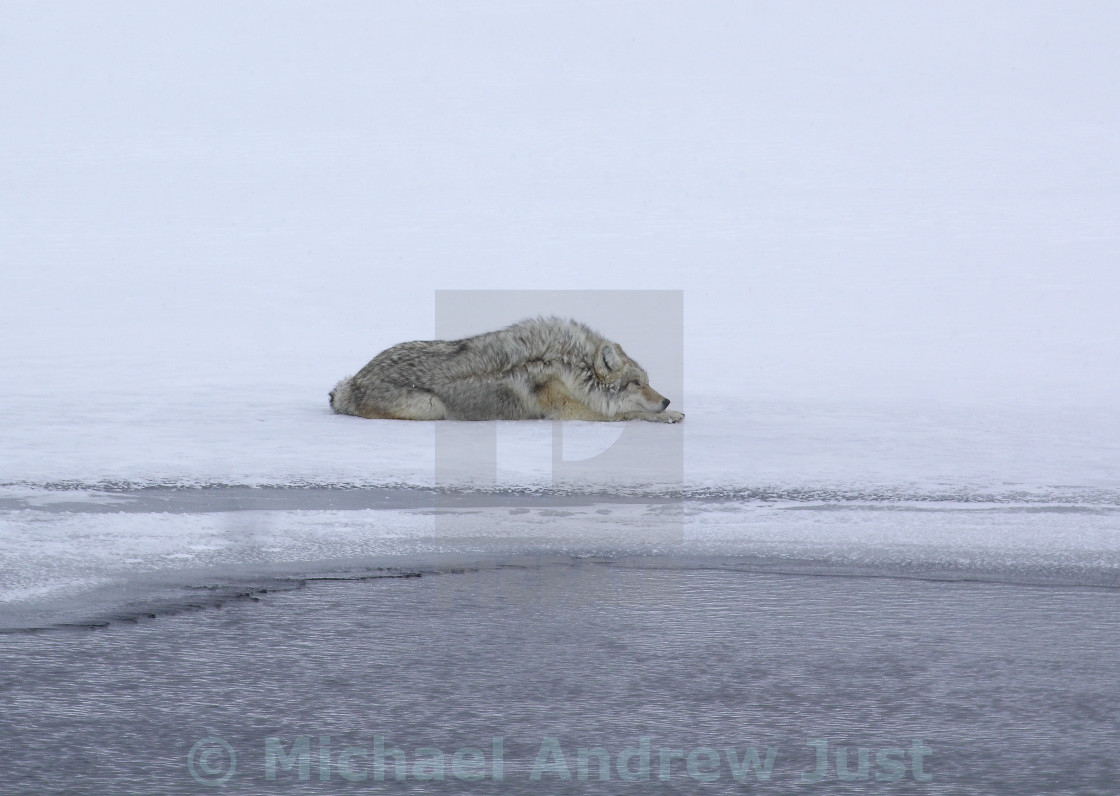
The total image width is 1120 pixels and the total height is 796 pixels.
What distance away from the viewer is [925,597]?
527 cm

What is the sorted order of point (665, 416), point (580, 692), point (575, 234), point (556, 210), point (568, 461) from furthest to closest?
point (556, 210) → point (575, 234) → point (665, 416) → point (568, 461) → point (580, 692)

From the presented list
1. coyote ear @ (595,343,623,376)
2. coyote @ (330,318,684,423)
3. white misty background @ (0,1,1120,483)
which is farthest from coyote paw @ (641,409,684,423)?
coyote ear @ (595,343,623,376)

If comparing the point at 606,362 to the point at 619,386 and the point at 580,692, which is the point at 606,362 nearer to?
the point at 619,386

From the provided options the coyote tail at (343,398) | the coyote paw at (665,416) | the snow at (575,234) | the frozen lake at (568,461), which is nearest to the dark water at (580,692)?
the frozen lake at (568,461)

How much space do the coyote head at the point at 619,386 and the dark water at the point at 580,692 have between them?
552 centimetres

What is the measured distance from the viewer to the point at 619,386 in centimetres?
1095

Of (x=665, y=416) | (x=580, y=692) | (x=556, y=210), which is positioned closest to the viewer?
(x=580, y=692)

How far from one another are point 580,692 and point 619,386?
6956mm

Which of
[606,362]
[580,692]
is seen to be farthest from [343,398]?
[580,692]

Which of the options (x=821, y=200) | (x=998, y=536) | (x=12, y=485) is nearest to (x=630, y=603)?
(x=998, y=536)

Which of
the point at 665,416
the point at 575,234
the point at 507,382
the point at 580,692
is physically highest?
the point at 575,234

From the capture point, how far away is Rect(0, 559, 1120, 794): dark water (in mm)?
3475

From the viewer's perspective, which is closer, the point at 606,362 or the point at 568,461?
the point at 568,461

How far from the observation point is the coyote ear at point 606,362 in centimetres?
1090
